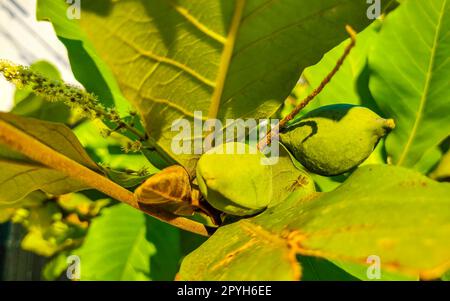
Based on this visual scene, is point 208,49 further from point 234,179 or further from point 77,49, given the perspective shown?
point 77,49

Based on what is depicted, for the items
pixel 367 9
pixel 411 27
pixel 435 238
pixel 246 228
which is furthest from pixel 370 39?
pixel 435 238

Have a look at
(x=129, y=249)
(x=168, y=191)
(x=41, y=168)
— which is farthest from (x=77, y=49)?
(x=129, y=249)

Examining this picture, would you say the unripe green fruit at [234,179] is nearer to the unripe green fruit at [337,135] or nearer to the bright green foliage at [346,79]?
the unripe green fruit at [337,135]

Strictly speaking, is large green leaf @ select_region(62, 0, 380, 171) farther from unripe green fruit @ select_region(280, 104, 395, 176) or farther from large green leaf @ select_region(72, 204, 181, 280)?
large green leaf @ select_region(72, 204, 181, 280)

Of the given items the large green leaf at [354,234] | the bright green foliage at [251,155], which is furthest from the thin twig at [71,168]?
the large green leaf at [354,234]

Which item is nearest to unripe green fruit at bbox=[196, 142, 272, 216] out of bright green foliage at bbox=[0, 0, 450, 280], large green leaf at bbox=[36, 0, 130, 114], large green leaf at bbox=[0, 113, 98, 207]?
bright green foliage at bbox=[0, 0, 450, 280]
